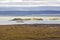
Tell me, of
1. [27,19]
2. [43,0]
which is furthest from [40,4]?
[27,19]

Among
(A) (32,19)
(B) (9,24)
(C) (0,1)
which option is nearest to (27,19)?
(A) (32,19)

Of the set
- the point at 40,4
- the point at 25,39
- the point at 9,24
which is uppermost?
the point at 40,4

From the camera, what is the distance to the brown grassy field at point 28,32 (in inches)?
57.0

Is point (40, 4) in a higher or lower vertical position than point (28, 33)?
higher

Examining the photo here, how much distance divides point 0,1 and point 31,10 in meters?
0.25

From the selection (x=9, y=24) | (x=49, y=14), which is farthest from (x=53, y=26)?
(x=9, y=24)

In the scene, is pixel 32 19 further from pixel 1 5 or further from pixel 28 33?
pixel 1 5

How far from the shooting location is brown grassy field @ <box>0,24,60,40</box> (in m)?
1.45

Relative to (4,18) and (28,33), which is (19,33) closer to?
(28,33)

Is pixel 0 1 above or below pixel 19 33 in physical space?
above

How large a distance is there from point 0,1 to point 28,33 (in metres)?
0.34

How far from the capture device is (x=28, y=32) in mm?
1454

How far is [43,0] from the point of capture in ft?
4.99

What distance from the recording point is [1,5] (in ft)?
4.95
